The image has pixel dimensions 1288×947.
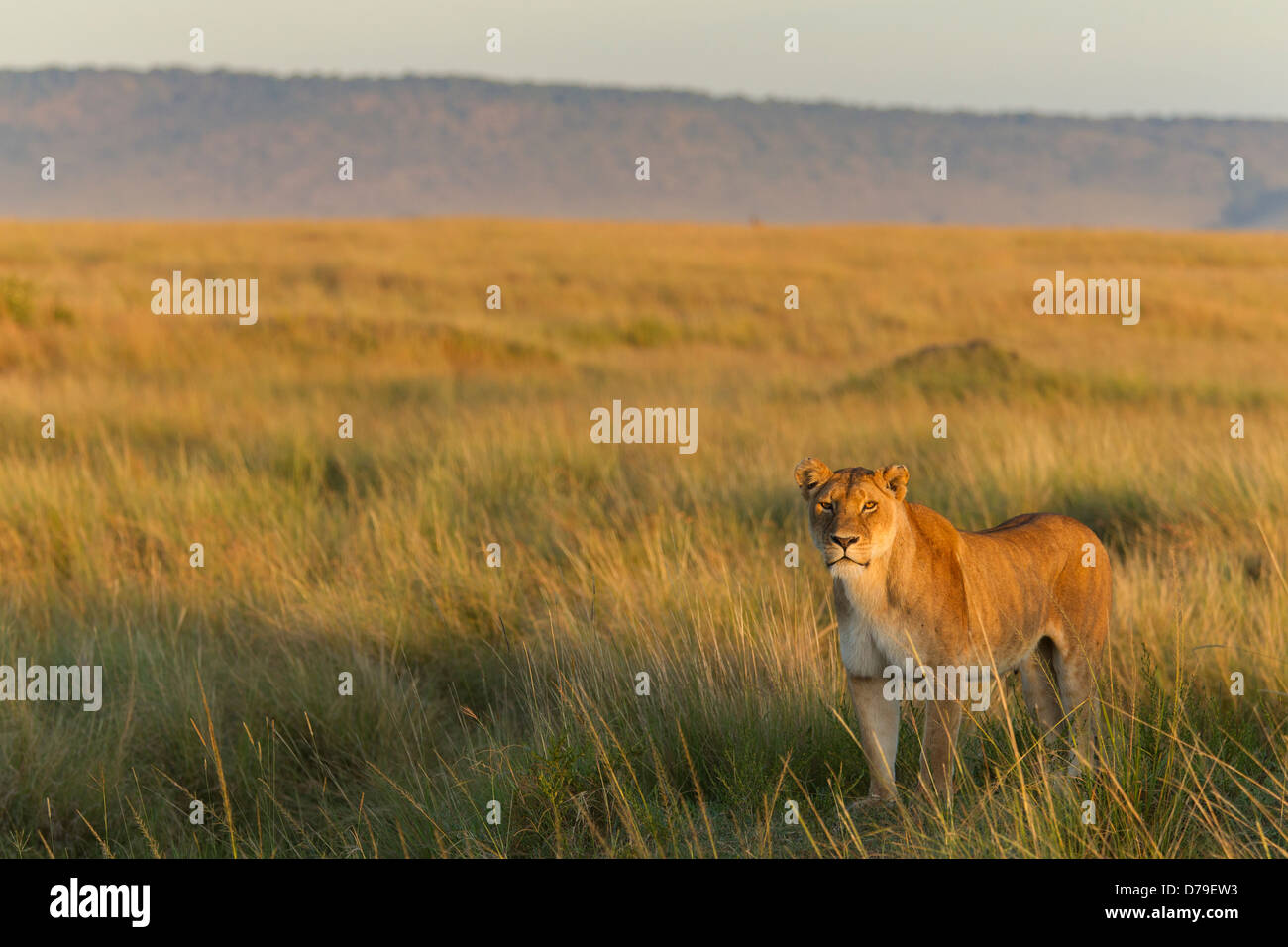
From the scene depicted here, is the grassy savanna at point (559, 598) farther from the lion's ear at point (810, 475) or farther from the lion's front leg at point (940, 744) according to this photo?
the lion's ear at point (810, 475)

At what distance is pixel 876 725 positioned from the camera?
13.9ft

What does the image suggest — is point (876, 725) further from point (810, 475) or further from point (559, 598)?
point (559, 598)

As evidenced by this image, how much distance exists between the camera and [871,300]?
30.1 meters

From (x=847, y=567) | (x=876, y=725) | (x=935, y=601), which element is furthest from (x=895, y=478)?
(x=876, y=725)

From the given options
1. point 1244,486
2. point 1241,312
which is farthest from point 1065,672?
point 1241,312

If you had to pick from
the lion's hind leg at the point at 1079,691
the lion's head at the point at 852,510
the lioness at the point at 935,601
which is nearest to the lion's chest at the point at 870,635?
the lioness at the point at 935,601

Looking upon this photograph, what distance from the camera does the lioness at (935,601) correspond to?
3.97 m

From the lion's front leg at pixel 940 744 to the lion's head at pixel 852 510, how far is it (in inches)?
20.7

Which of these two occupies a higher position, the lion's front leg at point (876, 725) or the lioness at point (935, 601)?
the lioness at point (935, 601)

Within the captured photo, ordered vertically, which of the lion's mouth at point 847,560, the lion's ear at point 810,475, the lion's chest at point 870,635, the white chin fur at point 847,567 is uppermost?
the lion's ear at point 810,475

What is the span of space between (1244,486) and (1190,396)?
6945 millimetres

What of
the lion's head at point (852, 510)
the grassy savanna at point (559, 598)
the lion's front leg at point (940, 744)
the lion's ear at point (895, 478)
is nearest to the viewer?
the lion's head at point (852, 510)

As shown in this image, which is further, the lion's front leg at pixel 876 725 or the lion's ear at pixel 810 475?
the lion's front leg at pixel 876 725

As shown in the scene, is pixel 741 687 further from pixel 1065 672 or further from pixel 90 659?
pixel 90 659
